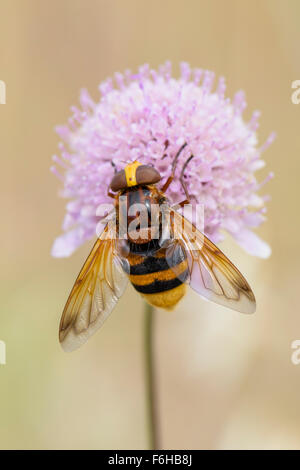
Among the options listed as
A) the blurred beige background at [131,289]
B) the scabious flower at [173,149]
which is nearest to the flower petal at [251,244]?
the scabious flower at [173,149]

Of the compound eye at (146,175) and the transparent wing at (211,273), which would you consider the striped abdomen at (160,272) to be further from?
the compound eye at (146,175)

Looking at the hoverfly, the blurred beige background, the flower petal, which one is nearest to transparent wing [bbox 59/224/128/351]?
the hoverfly

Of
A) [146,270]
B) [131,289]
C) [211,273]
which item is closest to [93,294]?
[146,270]

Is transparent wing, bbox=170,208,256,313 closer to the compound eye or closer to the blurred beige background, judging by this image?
the compound eye

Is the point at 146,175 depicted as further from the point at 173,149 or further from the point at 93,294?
the point at 93,294

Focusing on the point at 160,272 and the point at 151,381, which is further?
the point at 151,381
